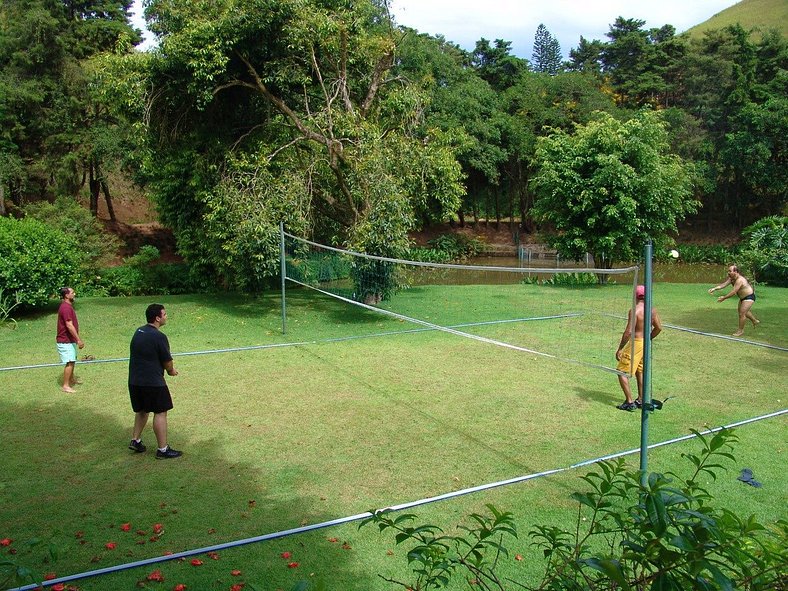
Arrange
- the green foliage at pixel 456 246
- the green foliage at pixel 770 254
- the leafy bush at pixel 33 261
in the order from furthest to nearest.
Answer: the green foliage at pixel 456 246 → the green foliage at pixel 770 254 → the leafy bush at pixel 33 261

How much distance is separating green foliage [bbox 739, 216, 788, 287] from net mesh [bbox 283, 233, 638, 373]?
5.37 meters

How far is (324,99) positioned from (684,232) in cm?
3468

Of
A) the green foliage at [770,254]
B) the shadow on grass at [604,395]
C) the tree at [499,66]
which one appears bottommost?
the shadow on grass at [604,395]

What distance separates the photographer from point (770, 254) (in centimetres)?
2152

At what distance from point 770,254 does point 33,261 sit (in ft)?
72.2

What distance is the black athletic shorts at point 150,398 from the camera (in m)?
6.64

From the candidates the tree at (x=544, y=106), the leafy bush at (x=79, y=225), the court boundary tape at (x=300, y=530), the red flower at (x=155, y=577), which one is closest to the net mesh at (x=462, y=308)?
the court boundary tape at (x=300, y=530)

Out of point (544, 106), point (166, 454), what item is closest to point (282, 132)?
point (166, 454)

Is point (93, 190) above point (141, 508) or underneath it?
above

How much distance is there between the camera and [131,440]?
284 inches

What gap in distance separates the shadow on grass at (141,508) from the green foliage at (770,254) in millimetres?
19662

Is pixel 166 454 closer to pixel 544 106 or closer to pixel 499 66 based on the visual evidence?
pixel 544 106

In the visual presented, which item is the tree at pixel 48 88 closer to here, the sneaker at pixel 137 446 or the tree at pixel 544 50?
the sneaker at pixel 137 446

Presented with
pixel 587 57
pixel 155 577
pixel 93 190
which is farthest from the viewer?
pixel 587 57
